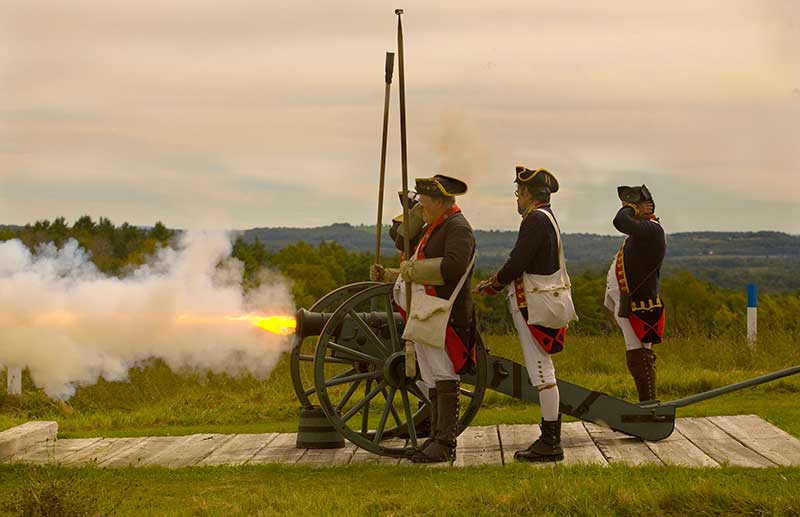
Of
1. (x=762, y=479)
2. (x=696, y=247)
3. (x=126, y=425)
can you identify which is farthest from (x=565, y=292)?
(x=696, y=247)

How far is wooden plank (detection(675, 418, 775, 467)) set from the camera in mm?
8883

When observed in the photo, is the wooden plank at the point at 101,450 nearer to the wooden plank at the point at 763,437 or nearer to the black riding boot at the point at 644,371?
the black riding boot at the point at 644,371

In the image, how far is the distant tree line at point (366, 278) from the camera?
59.6 feet

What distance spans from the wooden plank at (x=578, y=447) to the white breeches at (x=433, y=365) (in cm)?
105

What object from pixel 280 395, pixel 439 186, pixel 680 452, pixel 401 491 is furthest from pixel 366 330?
pixel 280 395

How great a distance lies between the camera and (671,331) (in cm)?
1767

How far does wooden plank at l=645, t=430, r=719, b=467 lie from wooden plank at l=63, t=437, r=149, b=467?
4.19m

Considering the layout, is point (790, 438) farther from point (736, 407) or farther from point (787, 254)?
point (787, 254)

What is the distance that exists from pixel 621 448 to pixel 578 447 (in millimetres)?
335

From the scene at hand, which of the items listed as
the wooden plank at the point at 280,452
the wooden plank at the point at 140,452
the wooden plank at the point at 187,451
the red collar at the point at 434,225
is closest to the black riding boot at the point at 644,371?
the red collar at the point at 434,225

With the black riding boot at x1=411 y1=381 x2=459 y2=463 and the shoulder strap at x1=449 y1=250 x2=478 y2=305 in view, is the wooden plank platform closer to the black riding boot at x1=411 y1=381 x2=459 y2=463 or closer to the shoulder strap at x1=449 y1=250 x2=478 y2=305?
the black riding boot at x1=411 y1=381 x2=459 y2=463

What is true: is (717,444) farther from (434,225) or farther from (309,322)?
(309,322)

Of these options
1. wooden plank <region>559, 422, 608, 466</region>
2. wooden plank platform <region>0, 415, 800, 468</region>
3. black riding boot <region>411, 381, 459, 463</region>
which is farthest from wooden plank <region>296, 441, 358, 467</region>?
wooden plank <region>559, 422, 608, 466</region>

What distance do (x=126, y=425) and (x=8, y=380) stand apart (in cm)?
242
